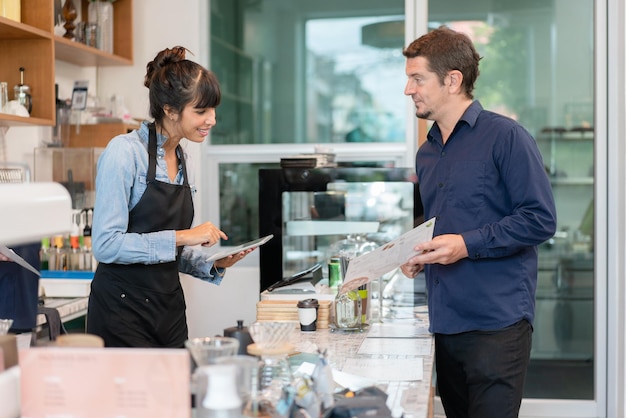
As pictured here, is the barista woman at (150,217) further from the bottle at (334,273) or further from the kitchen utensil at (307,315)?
the bottle at (334,273)

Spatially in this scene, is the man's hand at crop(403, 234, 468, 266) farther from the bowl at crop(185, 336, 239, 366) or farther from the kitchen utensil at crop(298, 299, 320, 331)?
the bowl at crop(185, 336, 239, 366)

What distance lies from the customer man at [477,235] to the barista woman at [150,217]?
72 cm

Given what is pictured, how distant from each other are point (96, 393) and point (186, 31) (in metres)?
3.40

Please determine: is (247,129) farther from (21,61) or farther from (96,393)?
(96,393)

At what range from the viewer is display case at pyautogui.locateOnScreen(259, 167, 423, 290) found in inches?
143

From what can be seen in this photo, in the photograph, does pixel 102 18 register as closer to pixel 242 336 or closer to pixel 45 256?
pixel 45 256

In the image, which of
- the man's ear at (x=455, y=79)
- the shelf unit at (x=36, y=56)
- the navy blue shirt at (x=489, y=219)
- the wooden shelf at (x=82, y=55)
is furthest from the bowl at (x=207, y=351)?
the wooden shelf at (x=82, y=55)

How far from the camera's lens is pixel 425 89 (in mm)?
2635

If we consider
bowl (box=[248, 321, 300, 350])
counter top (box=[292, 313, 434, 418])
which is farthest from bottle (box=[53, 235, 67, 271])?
bowl (box=[248, 321, 300, 350])

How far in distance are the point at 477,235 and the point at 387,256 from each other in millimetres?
277

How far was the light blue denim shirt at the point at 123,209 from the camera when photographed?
2389 mm

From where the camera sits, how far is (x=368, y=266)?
2.46 m

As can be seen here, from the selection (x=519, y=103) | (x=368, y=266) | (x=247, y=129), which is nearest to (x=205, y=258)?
(x=368, y=266)

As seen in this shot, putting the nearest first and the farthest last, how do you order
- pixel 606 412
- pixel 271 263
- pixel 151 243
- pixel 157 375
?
pixel 157 375 < pixel 151 243 < pixel 271 263 < pixel 606 412
